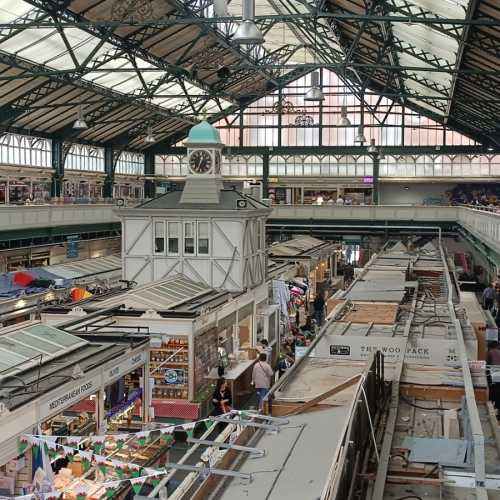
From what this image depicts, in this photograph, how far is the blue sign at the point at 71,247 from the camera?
3362cm

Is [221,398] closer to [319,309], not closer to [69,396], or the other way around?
[69,396]

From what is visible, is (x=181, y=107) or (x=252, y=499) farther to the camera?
(x=181, y=107)

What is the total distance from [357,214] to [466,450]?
134 ft

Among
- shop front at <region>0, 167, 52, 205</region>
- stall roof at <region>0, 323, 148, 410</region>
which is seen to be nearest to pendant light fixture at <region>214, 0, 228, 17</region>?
stall roof at <region>0, 323, 148, 410</region>

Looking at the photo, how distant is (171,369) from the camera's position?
15289mm

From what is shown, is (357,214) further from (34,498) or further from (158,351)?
(34,498)

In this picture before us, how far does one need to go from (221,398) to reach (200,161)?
9136 millimetres

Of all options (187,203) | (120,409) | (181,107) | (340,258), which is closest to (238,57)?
(181,107)

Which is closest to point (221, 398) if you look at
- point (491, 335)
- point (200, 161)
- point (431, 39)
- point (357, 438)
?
point (491, 335)

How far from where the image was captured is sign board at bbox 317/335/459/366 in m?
10.2

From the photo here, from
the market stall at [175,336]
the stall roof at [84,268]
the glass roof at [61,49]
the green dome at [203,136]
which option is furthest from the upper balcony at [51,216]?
the market stall at [175,336]

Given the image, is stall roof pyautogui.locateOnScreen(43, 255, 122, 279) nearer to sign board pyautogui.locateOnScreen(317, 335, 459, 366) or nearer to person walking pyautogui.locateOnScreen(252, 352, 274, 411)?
person walking pyautogui.locateOnScreen(252, 352, 274, 411)

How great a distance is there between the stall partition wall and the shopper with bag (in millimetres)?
3651

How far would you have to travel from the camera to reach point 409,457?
6.04 meters
